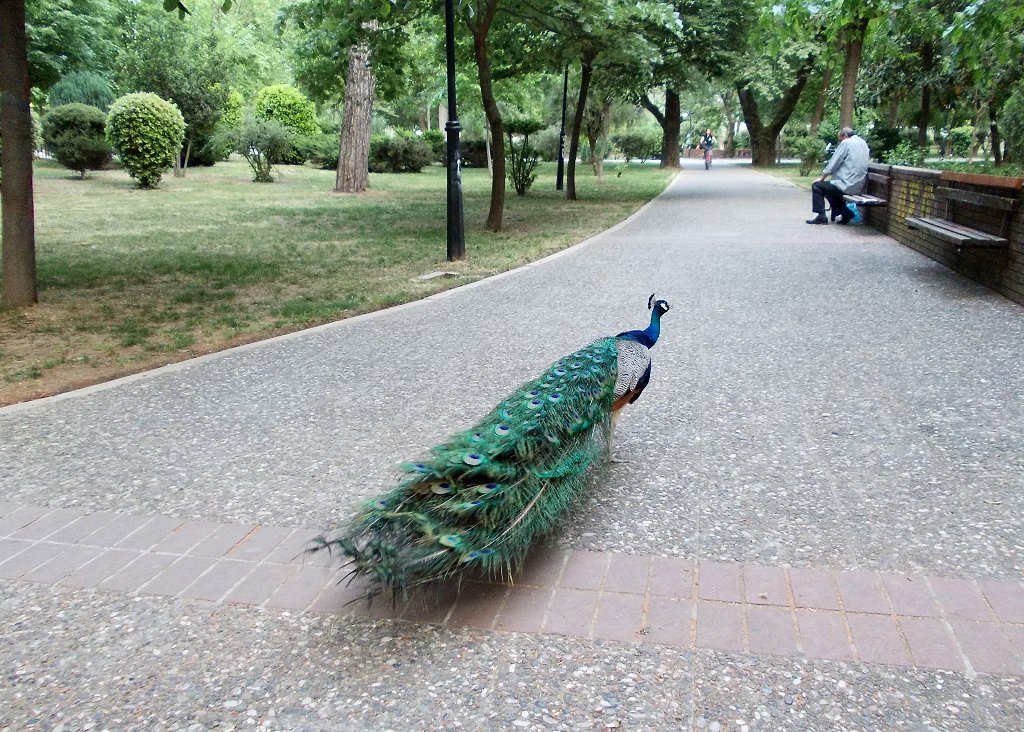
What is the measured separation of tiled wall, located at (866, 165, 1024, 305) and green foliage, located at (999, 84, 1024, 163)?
487cm

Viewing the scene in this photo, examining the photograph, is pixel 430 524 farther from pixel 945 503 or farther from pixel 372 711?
pixel 945 503

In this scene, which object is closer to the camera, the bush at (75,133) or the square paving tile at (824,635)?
the square paving tile at (824,635)

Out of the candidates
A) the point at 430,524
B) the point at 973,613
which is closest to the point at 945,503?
the point at 973,613

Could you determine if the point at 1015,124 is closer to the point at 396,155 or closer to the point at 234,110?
the point at 396,155

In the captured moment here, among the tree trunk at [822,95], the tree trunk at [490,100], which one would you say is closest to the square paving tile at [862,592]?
the tree trunk at [490,100]

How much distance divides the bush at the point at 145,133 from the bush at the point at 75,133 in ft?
10.0

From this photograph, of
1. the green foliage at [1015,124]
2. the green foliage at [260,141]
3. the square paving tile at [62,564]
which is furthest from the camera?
the green foliage at [260,141]

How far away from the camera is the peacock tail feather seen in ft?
9.63

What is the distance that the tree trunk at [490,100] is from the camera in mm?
13570

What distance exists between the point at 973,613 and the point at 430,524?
83.0 inches

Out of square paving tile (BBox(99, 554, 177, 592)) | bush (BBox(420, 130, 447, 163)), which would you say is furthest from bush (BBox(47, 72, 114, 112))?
square paving tile (BBox(99, 554, 177, 592))

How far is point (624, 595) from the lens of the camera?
338cm

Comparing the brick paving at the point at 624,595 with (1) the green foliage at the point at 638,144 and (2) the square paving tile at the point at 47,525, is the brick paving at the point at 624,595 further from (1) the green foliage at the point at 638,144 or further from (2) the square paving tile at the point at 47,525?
(1) the green foliage at the point at 638,144

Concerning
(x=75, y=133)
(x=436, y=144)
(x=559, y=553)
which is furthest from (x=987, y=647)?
(x=436, y=144)
